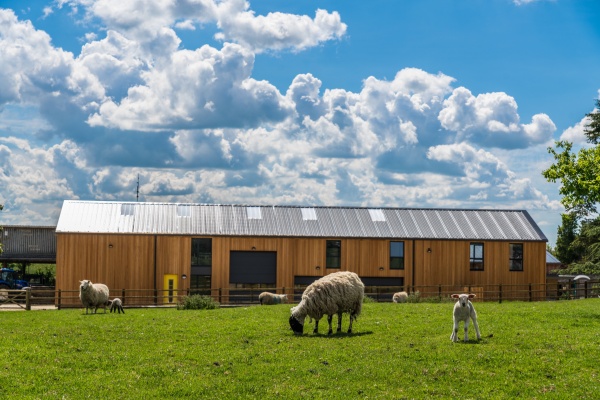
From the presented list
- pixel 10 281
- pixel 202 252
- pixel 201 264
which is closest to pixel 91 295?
pixel 201 264

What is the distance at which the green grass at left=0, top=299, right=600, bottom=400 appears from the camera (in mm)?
13344

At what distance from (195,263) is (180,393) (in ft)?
106

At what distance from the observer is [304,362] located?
15.3 m

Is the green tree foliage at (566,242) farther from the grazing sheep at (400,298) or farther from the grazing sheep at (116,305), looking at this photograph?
the grazing sheep at (116,305)

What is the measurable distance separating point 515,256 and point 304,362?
35481mm

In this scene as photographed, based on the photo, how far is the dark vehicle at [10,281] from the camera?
177 feet

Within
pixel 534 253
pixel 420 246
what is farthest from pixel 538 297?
pixel 420 246

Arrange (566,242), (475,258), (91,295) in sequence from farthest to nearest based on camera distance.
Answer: (566,242)
(475,258)
(91,295)

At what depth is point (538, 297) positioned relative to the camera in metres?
44.3

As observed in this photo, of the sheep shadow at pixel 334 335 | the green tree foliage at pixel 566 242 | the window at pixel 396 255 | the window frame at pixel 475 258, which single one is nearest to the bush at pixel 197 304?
the sheep shadow at pixel 334 335

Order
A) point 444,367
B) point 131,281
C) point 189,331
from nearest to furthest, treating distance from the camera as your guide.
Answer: point 444,367 → point 189,331 → point 131,281

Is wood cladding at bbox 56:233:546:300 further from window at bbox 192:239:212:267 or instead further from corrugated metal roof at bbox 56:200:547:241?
corrugated metal roof at bbox 56:200:547:241

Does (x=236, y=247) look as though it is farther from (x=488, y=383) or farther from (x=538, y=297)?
(x=488, y=383)

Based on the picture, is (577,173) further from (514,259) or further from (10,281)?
(10,281)
